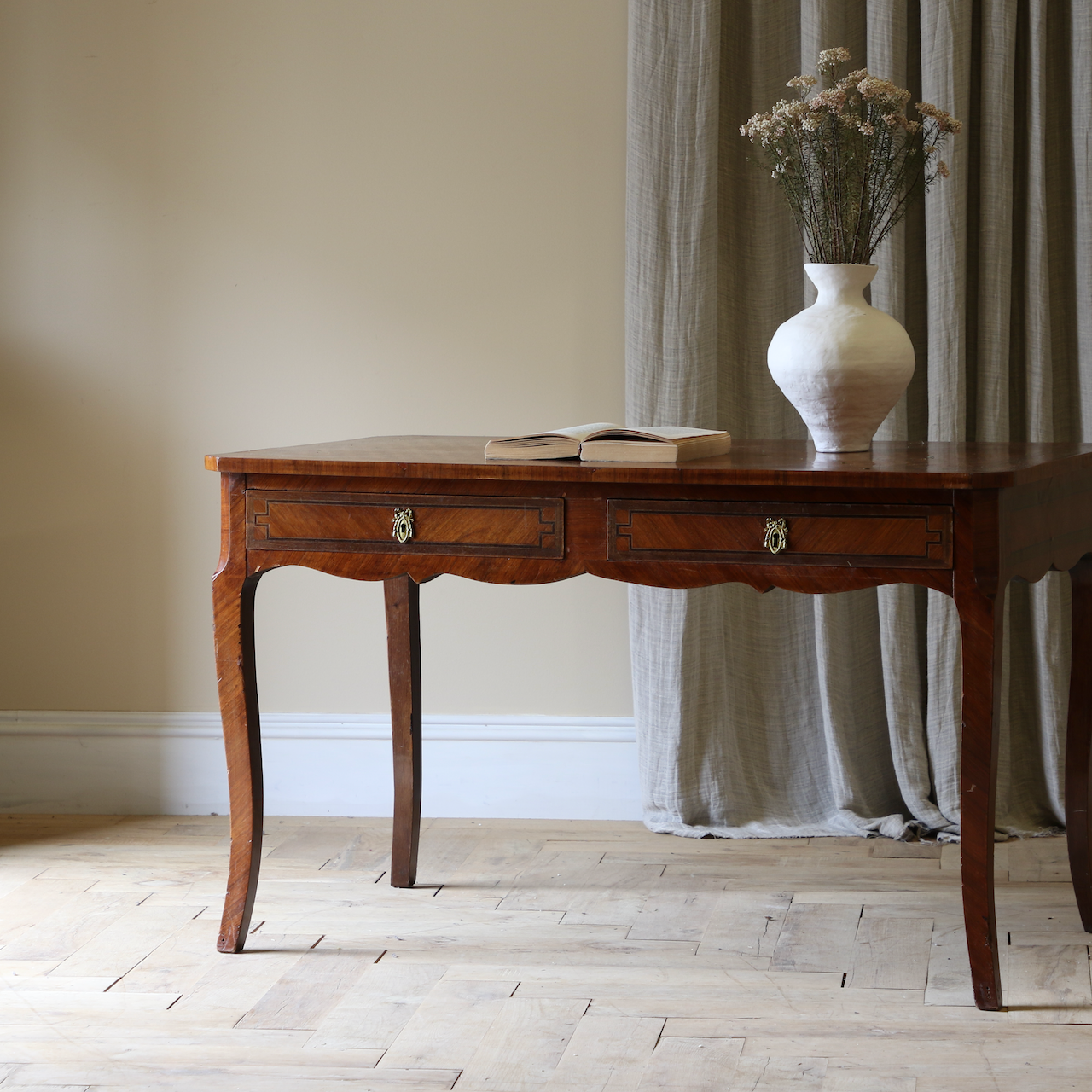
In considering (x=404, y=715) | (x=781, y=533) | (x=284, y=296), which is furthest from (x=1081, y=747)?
(x=284, y=296)

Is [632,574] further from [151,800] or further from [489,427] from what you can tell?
[151,800]

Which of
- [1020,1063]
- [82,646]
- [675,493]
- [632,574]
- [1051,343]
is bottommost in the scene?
[1020,1063]

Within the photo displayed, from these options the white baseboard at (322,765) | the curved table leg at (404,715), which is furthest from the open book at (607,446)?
the white baseboard at (322,765)

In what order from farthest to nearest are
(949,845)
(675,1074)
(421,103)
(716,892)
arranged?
(421,103) → (949,845) → (716,892) → (675,1074)

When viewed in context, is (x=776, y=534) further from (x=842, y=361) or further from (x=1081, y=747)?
(x=1081, y=747)

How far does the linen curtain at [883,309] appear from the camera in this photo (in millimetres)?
2283

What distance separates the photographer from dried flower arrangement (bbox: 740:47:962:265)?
174cm

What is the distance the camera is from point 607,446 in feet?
5.60

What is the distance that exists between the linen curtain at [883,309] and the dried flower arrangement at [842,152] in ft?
1.66

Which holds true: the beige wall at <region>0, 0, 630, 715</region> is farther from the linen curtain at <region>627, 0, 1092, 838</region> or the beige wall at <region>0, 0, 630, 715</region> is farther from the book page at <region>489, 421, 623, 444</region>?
the book page at <region>489, 421, 623, 444</region>

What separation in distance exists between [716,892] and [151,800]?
1181 mm

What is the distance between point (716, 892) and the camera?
2.11 meters

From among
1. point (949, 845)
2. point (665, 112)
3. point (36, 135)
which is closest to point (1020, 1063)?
point (949, 845)

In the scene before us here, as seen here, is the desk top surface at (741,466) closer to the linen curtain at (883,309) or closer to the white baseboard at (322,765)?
the linen curtain at (883,309)
